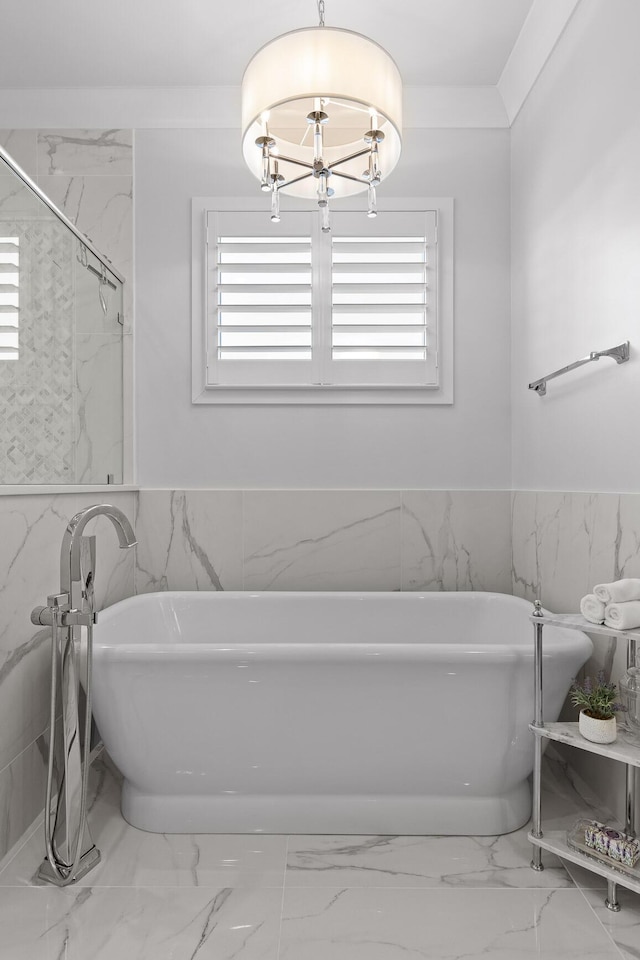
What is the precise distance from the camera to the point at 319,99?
70.1 inches

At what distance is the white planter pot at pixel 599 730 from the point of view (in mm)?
1402

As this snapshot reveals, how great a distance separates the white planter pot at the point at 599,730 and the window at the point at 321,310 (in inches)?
57.2

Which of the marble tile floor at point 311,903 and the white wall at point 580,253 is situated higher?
the white wall at point 580,253

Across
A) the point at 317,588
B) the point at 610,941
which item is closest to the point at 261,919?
the point at 610,941

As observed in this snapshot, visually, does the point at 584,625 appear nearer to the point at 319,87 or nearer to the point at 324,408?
the point at 324,408

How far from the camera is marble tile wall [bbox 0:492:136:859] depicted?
62.9 inches

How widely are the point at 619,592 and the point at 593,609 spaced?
Result: 70 mm

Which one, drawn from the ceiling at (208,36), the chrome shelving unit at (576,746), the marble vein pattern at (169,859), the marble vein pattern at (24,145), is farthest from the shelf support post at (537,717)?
the marble vein pattern at (24,145)

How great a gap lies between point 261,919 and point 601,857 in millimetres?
777

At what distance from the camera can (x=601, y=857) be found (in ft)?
4.59

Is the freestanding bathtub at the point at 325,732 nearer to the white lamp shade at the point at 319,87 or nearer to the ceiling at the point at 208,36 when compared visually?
the white lamp shade at the point at 319,87

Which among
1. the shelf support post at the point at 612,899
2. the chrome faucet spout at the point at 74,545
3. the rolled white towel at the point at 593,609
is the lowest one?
the shelf support post at the point at 612,899

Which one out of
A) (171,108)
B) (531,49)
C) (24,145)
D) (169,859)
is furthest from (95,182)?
(169,859)

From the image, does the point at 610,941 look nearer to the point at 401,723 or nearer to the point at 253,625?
the point at 401,723
